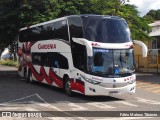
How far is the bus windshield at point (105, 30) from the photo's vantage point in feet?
54.0

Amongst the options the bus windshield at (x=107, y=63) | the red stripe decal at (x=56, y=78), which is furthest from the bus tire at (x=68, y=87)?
the bus windshield at (x=107, y=63)

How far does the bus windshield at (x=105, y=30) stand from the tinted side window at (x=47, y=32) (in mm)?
1673

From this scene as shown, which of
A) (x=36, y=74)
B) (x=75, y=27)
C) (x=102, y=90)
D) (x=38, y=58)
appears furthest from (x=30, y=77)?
(x=102, y=90)

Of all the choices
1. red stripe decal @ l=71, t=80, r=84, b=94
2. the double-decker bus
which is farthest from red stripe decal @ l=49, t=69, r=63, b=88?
red stripe decal @ l=71, t=80, r=84, b=94

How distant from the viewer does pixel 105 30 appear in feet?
54.7

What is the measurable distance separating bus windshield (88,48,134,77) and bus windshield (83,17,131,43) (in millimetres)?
548

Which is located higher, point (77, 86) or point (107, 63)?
point (107, 63)

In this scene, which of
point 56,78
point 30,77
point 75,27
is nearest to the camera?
point 75,27

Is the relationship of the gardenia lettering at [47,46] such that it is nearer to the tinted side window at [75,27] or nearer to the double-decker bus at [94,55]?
the double-decker bus at [94,55]

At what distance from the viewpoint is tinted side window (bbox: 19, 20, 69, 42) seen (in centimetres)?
1862

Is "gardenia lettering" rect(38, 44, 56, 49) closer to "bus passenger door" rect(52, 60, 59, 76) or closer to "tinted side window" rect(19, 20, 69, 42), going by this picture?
"tinted side window" rect(19, 20, 69, 42)

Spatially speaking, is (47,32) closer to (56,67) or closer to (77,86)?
(56,67)

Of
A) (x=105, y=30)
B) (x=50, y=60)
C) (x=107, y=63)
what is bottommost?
(x=107, y=63)

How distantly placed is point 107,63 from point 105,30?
1.52m
